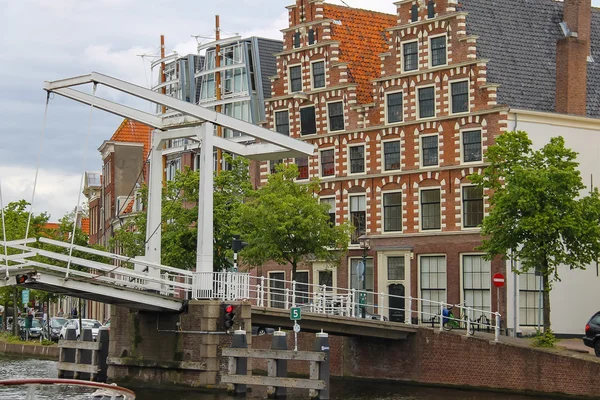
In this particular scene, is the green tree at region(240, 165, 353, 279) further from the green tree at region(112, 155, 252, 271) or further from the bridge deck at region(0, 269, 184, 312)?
the bridge deck at region(0, 269, 184, 312)

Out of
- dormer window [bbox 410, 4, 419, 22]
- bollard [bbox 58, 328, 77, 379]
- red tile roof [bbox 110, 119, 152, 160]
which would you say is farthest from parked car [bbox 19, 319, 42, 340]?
dormer window [bbox 410, 4, 419, 22]

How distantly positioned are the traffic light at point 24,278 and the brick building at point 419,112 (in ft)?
54.4

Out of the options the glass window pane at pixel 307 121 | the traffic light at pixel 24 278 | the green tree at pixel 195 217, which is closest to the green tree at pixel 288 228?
the green tree at pixel 195 217

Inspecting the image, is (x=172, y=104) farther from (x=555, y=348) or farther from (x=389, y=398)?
Result: (x=555, y=348)

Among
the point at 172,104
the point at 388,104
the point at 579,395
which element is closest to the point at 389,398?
the point at 579,395

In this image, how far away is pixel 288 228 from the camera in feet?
128

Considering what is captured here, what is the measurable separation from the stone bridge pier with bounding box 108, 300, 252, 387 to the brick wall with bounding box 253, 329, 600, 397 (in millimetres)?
6810

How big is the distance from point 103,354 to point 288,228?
7.68 m

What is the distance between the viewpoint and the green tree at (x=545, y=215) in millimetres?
33156

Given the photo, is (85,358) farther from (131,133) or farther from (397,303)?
(131,133)

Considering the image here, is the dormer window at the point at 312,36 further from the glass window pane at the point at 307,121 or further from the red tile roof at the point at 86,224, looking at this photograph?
the red tile roof at the point at 86,224

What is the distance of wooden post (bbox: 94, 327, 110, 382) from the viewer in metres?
35.1

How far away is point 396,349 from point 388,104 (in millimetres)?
10753

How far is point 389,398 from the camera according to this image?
102 ft
